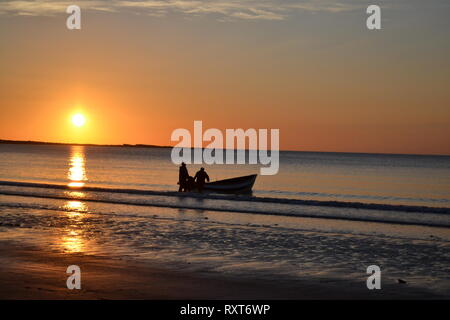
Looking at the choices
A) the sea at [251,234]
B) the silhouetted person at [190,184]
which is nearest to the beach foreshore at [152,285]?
the sea at [251,234]

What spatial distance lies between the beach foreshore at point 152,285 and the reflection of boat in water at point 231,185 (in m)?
22.9

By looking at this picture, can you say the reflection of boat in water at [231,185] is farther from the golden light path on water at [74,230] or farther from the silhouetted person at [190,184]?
the golden light path on water at [74,230]

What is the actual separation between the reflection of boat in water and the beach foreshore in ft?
75.1

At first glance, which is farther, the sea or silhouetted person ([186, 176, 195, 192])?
silhouetted person ([186, 176, 195, 192])

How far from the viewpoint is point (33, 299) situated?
8.48 meters

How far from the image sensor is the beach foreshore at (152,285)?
9062 millimetres

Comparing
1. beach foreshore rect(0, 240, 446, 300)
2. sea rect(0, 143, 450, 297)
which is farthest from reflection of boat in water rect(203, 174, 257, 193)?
beach foreshore rect(0, 240, 446, 300)

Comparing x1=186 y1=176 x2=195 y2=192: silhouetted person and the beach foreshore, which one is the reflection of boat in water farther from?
the beach foreshore

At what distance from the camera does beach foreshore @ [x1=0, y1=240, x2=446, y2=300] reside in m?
9.06

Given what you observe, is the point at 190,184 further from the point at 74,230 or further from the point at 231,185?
the point at 74,230

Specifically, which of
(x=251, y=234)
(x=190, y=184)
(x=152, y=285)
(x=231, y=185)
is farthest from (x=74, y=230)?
(x=231, y=185)
